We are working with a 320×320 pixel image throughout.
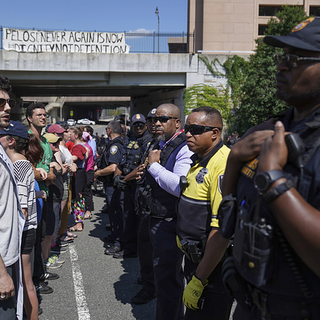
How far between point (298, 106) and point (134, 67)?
19166 millimetres

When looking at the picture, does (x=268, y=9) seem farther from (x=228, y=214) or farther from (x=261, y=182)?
(x=261, y=182)

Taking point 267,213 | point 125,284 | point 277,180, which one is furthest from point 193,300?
point 125,284

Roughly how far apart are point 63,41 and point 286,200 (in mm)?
20169

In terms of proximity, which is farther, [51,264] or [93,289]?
[51,264]

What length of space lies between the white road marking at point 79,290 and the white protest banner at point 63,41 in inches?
625

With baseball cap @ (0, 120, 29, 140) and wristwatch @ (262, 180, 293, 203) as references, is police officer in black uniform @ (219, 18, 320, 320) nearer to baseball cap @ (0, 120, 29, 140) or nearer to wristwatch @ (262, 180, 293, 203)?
wristwatch @ (262, 180, 293, 203)

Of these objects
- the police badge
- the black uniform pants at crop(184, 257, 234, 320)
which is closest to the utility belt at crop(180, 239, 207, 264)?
the black uniform pants at crop(184, 257, 234, 320)

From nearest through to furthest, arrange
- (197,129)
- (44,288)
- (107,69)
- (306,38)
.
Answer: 1. (306,38)
2. (197,129)
3. (44,288)
4. (107,69)

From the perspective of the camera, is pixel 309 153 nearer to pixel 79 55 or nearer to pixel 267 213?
pixel 267 213

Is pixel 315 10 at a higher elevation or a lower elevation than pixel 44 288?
higher

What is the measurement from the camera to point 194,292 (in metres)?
2.31

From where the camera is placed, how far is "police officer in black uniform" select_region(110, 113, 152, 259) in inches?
229

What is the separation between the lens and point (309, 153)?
1288mm

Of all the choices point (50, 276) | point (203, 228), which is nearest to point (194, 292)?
point (203, 228)
